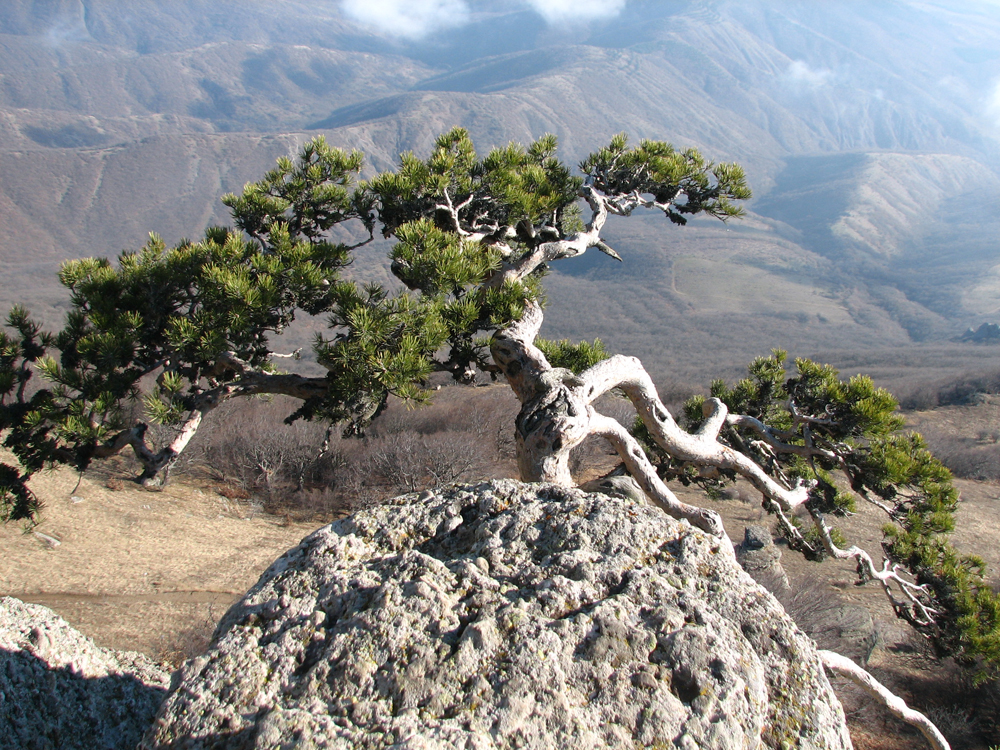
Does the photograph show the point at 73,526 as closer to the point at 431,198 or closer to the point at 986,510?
the point at 431,198

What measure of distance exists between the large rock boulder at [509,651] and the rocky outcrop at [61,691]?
99 centimetres

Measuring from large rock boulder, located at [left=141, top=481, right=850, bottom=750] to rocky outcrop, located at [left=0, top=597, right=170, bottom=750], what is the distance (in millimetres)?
987

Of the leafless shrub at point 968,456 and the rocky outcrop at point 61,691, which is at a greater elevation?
the rocky outcrop at point 61,691

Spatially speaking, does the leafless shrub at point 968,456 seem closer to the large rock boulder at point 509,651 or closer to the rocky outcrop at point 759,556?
the rocky outcrop at point 759,556

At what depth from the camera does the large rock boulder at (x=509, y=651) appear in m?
1.51

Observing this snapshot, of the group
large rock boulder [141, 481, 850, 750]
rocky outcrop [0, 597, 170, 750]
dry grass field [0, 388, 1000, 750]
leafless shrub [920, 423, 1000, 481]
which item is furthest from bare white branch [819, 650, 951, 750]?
leafless shrub [920, 423, 1000, 481]

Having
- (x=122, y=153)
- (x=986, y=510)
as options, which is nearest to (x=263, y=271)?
(x=986, y=510)

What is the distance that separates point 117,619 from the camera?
254 inches

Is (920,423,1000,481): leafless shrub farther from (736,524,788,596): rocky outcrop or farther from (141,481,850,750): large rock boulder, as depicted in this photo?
(141,481,850,750): large rock boulder

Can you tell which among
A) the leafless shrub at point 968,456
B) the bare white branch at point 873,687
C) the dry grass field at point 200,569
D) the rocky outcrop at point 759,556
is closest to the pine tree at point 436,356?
the bare white branch at point 873,687

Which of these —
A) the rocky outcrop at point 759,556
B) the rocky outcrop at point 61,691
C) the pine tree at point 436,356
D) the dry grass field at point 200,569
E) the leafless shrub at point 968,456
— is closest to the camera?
the rocky outcrop at point 61,691

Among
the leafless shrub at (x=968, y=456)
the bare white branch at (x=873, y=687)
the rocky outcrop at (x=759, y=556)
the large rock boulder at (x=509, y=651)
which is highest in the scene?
the large rock boulder at (x=509, y=651)

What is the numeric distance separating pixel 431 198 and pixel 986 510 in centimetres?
1674

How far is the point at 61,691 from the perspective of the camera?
2.37m
